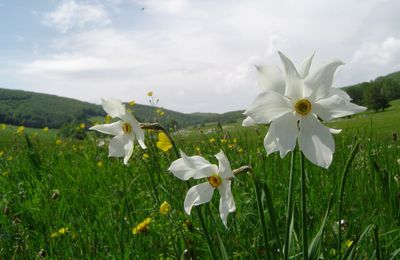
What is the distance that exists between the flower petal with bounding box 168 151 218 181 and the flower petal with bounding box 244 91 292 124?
0.96 ft

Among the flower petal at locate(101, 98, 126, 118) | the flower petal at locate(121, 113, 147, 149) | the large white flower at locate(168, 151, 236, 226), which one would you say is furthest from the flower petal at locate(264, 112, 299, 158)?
the flower petal at locate(101, 98, 126, 118)

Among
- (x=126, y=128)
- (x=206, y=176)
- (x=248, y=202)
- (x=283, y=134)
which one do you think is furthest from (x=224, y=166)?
(x=248, y=202)

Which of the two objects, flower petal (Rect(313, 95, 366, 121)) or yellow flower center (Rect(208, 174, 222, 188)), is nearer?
flower petal (Rect(313, 95, 366, 121))

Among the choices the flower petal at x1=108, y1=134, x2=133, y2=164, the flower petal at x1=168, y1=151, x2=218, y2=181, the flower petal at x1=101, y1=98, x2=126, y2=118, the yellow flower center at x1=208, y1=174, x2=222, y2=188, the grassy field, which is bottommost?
the grassy field

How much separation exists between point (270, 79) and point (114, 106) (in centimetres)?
78

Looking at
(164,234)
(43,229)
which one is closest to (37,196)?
(43,229)

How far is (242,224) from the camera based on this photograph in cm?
245

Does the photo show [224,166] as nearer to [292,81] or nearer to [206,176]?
[206,176]

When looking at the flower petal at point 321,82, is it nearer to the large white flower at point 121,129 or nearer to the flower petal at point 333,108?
the flower petal at point 333,108

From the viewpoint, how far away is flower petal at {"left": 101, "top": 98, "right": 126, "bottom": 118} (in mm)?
1829

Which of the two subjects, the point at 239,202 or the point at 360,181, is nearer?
the point at 239,202

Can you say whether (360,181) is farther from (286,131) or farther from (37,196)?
(37,196)

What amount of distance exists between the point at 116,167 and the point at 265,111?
3.84m

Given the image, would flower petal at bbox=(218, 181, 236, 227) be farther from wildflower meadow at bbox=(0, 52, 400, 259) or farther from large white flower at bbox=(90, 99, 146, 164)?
large white flower at bbox=(90, 99, 146, 164)
